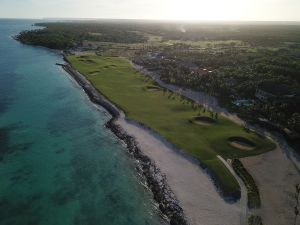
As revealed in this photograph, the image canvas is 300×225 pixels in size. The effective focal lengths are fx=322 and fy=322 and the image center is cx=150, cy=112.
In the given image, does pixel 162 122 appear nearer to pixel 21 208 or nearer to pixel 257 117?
pixel 257 117

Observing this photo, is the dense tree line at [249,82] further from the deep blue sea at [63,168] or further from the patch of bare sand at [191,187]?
the deep blue sea at [63,168]

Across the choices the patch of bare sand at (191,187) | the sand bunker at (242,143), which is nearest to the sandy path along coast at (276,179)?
the sand bunker at (242,143)

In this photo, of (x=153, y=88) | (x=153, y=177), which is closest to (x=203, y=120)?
(x=153, y=177)

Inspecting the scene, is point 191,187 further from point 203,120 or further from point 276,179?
point 203,120

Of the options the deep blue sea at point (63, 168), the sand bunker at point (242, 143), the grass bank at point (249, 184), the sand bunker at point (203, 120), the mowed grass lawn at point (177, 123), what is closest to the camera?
the deep blue sea at point (63, 168)

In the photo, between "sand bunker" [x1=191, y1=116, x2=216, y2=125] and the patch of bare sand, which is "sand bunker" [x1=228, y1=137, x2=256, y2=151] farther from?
the patch of bare sand

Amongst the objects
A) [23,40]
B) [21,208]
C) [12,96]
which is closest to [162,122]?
[21,208]

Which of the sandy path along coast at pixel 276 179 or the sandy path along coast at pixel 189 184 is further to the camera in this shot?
the sandy path along coast at pixel 276 179
